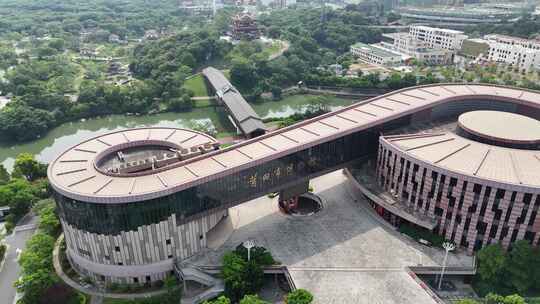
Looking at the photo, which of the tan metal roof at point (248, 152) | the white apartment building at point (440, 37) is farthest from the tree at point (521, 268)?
the white apartment building at point (440, 37)

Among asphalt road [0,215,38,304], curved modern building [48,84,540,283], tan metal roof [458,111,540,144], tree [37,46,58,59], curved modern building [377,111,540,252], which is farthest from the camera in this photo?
tree [37,46,58,59]

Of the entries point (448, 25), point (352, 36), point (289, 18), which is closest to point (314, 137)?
point (352, 36)

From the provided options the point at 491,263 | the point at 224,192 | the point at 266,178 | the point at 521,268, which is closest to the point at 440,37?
the point at 521,268

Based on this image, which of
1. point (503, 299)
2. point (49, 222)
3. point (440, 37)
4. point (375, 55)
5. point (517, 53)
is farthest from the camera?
point (440, 37)

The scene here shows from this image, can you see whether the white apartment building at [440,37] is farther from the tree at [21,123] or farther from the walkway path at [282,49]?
the tree at [21,123]

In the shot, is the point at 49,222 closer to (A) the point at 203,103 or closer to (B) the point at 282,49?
(A) the point at 203,103

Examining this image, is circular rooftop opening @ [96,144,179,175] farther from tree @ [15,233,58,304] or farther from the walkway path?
the walkway path

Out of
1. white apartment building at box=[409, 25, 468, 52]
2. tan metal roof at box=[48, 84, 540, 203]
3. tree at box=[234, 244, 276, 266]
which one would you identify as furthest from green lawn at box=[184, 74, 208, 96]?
white apartment building at box=[409, 25, 468, 52]
